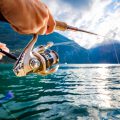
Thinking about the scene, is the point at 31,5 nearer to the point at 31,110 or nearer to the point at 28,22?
the point at 28,22

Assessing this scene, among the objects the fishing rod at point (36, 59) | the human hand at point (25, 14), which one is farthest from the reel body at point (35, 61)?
the human hand at point (25, 14)

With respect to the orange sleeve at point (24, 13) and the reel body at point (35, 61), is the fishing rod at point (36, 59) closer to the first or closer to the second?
the reel body at point (35, 61)

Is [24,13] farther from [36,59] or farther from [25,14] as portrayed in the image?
[36,59]

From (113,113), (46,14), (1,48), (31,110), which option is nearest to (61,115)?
(31,110)

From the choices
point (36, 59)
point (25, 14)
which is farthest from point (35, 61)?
point (25, 14)

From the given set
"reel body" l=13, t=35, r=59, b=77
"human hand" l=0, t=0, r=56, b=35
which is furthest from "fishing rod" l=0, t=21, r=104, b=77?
"human hand" l=0, t=0, r=56, b=35

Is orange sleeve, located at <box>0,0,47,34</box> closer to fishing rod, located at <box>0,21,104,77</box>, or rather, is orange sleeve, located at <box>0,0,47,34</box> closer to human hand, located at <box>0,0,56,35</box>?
human hand, located at <box>0,0,56,35</box>

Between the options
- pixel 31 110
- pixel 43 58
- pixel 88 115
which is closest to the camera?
pixel 43 58

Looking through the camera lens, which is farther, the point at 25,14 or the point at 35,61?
the point at 35,61
